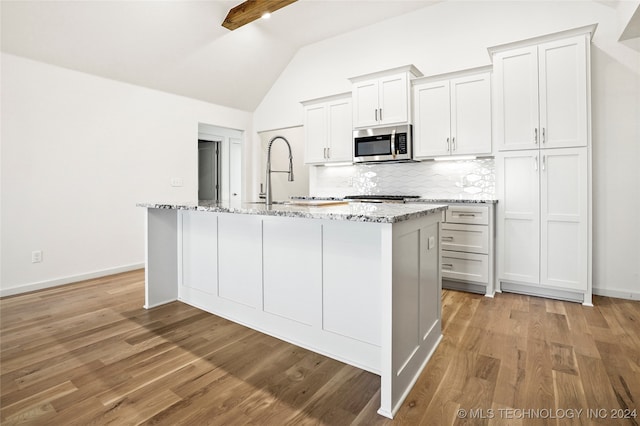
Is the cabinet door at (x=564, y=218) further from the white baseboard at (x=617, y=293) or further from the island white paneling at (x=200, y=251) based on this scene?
the island white paneling at (x=200, y=251)

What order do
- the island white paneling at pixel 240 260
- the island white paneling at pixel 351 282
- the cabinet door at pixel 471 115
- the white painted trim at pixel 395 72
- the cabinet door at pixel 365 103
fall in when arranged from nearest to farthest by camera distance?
the island white paneling at pixel 351 282, the island white paneling at pixel 240 260, the cabinet door at pixel 471 115, the white painted trim at pixel 395 72, the cabinet door at pixel 365 103

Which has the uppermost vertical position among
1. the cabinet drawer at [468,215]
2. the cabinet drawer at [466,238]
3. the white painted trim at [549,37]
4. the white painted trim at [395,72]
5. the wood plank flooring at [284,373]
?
the white painted trim at [395,72]

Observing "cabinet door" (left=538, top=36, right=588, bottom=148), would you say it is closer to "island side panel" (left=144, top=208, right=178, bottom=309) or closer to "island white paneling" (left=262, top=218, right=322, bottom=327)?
"island white paneling" (left=262, top=218, right=322, bottom=327)

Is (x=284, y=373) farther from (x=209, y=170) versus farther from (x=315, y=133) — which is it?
(x=209, y=170)

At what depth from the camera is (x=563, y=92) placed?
3010mm

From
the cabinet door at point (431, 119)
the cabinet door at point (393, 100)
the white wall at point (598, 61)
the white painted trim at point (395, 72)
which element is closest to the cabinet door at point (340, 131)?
the white painted trim at point (395, 72)

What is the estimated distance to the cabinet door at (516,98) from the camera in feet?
10.3

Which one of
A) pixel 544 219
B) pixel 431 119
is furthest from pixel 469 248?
pixel 431 119

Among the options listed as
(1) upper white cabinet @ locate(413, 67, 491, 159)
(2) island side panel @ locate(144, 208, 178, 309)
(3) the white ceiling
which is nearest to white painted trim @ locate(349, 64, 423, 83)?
(1) upper white cabinet @ locate(413, 67, 491, 159)

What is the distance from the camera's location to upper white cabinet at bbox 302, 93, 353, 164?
470 cm

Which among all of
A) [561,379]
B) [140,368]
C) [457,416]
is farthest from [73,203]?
[561,379]

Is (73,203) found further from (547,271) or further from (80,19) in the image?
(547,271)

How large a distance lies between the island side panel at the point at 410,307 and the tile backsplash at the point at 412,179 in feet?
7.08

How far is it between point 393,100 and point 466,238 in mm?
1841
